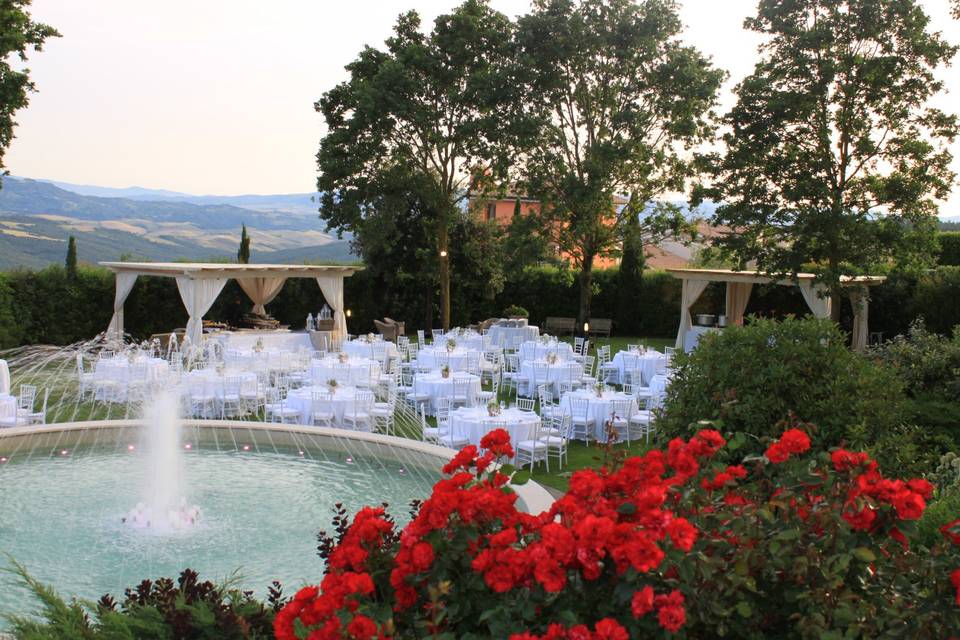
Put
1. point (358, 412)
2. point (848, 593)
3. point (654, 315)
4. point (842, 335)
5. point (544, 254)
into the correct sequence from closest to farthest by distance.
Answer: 1. point (848, 593)
2. point (842, 335)
3. point (358, 412)
4. point (544, 254)
5. point (654, 315)

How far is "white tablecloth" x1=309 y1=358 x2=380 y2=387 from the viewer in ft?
49.4

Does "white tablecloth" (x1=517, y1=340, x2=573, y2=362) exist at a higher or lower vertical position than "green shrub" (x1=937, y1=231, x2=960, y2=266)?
lower

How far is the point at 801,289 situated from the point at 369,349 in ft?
39.3

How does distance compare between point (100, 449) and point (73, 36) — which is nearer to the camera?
point (100, 449)

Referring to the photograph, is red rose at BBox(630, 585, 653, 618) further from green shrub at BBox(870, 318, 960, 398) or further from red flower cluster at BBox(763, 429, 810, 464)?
green shrub at BBox(870, 318, 960, 398)

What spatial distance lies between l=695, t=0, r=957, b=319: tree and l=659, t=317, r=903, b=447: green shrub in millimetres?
15555

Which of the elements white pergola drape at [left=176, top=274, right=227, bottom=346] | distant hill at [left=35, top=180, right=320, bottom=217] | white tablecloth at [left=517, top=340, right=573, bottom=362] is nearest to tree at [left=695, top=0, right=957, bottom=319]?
white tablecloth at [left=517, top=340, right=573, bottom=362]

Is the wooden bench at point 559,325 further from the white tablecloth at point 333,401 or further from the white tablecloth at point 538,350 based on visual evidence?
the white tablecloth at point 333,401

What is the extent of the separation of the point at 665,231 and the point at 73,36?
18.3m

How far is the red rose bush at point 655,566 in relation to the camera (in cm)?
246

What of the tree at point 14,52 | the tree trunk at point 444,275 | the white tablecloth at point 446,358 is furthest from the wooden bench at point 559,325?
the tree at point 14,52

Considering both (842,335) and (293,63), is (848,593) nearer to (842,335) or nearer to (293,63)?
(842,335)

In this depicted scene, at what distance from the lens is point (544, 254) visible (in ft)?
83.1

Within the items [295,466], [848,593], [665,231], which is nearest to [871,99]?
[665,231]
